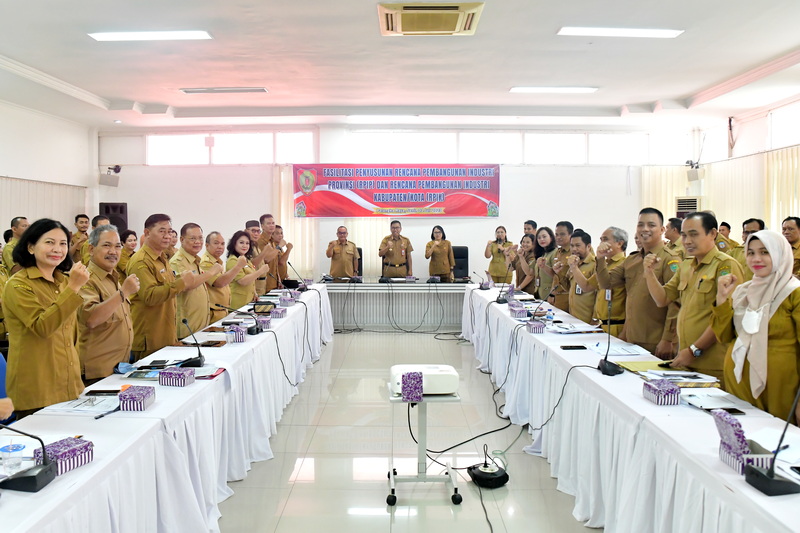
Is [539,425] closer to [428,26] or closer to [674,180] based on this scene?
[428,26]

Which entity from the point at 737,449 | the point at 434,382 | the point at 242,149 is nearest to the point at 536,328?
the point at 434,382

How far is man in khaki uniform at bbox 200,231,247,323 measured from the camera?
14.4 ft

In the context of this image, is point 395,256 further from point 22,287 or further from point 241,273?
point 22,287

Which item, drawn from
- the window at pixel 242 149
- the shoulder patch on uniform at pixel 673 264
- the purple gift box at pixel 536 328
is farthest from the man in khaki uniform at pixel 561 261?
the window at pixel 242 149

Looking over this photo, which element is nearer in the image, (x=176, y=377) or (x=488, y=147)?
(x=176, y=377)

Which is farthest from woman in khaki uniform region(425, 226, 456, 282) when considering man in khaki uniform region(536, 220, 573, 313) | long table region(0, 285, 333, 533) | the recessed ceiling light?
long table region(0, 285, 333, 533)

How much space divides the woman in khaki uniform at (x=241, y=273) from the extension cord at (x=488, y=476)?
8.88 feet

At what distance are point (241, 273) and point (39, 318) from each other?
9.96 ft

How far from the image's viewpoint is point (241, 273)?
5234 millimetres

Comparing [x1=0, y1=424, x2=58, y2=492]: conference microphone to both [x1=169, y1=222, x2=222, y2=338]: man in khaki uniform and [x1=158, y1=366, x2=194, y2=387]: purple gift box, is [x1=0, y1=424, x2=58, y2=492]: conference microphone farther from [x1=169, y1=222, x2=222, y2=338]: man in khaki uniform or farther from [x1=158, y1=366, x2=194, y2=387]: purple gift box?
[x1=169, y1=222, x2=222, y2=338]: man in khaki uniform

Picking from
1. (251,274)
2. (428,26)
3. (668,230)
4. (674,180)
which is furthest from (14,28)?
(674,180)

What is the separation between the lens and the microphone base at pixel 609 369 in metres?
2.52

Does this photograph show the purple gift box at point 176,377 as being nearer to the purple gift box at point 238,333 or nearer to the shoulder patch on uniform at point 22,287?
the shoulder patch on uniform at point 22,287

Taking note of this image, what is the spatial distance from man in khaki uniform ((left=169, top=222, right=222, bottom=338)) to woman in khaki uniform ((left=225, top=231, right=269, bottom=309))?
2.78 ft
